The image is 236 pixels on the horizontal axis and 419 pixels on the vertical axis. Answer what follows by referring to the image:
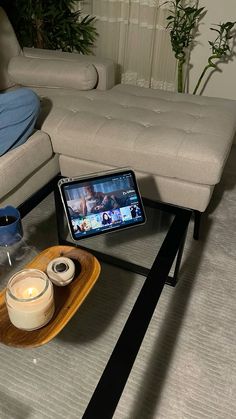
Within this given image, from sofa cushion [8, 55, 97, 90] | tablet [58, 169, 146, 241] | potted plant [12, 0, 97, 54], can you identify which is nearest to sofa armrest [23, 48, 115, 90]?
sofa cushion [8, 55, 97, 90]

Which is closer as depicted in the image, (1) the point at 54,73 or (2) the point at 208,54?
(1) the point at 54,73

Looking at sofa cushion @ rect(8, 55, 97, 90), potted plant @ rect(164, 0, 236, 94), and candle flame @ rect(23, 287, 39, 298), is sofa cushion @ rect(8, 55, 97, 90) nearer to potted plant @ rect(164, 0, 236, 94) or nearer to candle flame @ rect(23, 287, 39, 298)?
potted plant @ rect(164, 0, 236, 94)

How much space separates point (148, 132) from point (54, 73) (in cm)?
70

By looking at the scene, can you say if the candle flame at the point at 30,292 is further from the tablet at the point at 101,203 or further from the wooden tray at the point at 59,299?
the tablet at the point at 101,203

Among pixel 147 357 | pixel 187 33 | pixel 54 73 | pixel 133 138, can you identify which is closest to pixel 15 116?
pixel 133 138

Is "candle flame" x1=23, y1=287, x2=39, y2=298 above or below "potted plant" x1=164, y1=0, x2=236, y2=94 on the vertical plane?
below

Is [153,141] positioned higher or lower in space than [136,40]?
lower

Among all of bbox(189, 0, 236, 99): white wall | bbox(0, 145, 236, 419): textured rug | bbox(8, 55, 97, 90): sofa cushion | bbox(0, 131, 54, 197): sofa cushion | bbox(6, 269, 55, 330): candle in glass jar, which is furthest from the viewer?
bbox(189, 0, 236, 99): white wall

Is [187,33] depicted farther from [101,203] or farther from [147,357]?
[147,357]

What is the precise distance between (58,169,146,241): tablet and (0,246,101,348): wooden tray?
4.0 inches

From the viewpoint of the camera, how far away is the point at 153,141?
1281 millimetres

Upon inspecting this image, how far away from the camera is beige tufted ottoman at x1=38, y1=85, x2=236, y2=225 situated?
125 centimetres

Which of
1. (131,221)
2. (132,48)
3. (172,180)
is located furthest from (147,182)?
(132,48)

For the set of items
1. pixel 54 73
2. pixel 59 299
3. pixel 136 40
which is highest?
pixel 136 40
